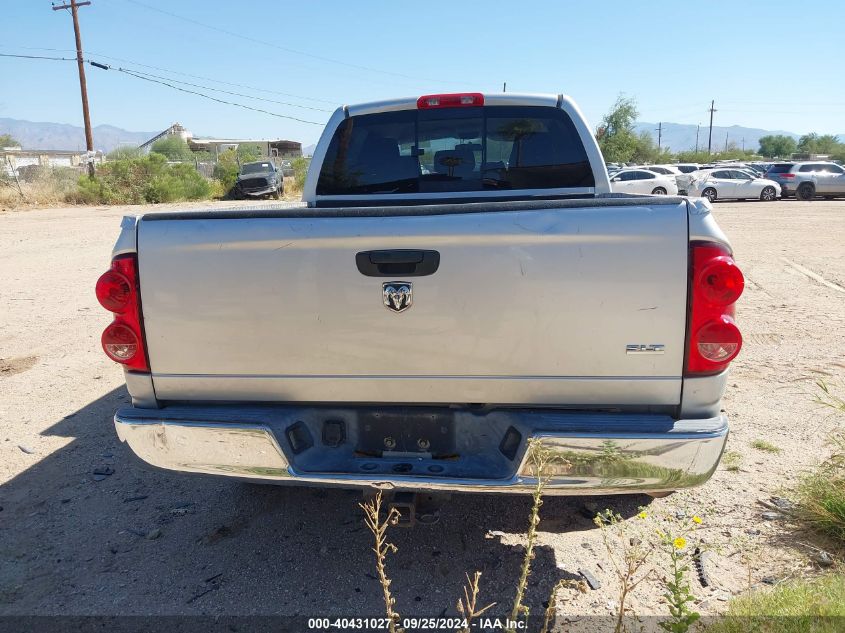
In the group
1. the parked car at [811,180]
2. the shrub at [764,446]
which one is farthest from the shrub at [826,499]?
the parked car at [811,180]

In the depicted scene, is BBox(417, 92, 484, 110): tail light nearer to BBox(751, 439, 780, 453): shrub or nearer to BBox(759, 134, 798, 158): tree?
BBox(751, 439, 780, 453): shrub

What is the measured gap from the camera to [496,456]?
8.67 ft

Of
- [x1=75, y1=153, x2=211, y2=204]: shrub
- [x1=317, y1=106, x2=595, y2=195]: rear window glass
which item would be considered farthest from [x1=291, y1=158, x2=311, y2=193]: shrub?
[x1=317, y1=106, x2=595, y2=195]: rear window glass

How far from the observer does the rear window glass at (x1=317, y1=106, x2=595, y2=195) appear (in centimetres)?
413

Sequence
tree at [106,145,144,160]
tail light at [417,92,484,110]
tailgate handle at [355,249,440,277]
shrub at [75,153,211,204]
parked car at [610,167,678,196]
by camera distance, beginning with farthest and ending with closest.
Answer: tree at [106,145,144,160]
shrub at [75,153,211,204]
parked car at [610,167,678,196]
tail light at [417,92,484,110]
tailgate handle at [355,249,440,277]

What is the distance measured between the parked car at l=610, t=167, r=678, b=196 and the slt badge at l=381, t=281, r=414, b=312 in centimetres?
2624

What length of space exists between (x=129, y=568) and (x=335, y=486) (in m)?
1.33

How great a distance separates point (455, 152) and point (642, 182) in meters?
25.4

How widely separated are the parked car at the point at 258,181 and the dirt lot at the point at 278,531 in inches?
1049

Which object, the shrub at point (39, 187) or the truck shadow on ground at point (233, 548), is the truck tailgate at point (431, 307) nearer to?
the truck shadow on ground at point (233, 548)

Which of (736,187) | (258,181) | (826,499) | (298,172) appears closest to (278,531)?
(826,499)

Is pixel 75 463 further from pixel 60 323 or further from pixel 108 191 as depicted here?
pixel 108 191

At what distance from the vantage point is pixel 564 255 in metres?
2.42

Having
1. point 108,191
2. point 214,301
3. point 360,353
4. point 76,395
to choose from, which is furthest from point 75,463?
point 108,191
